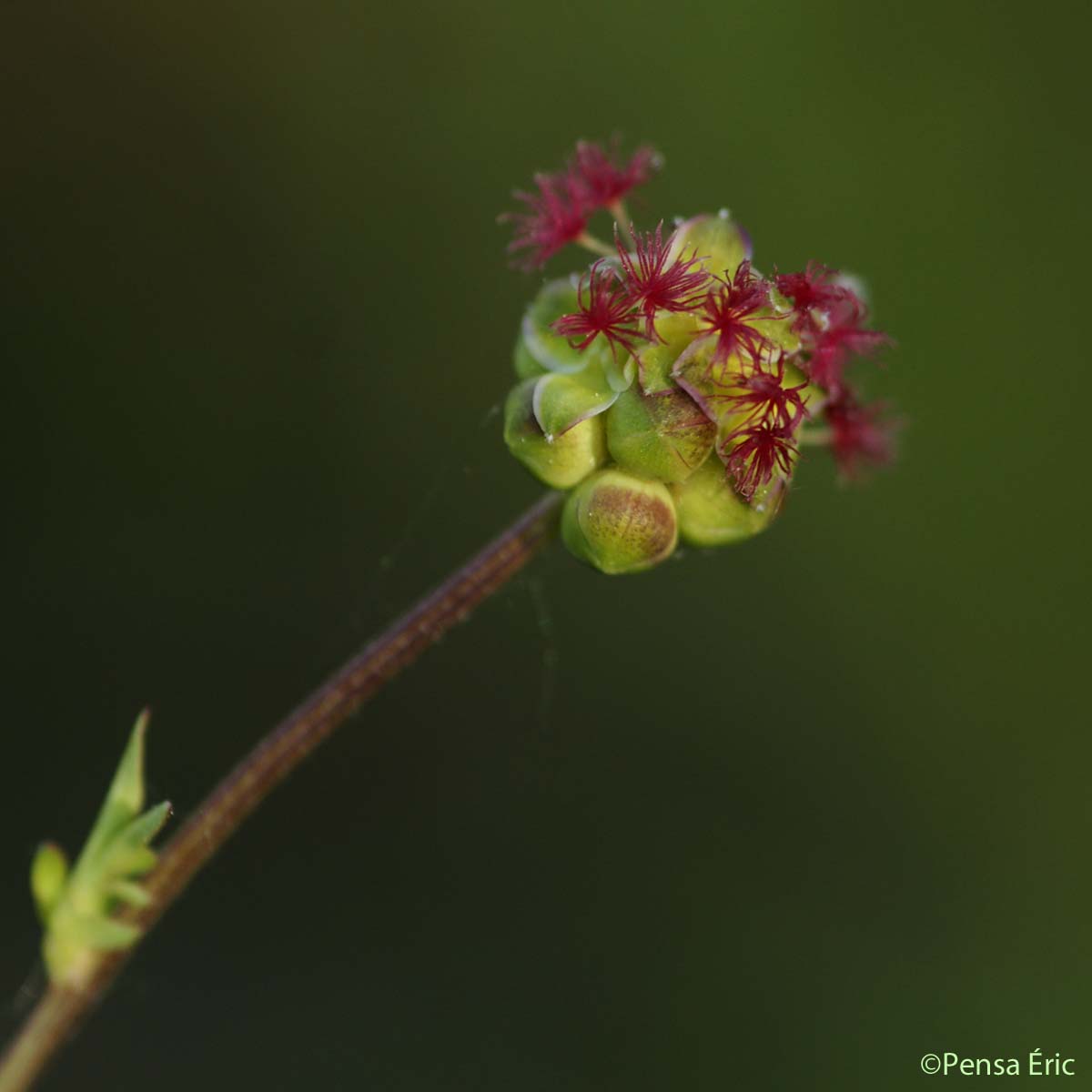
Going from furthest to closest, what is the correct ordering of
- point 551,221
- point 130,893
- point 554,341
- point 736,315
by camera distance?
point 551,221, point 554,341, point 736,315, point 130,893

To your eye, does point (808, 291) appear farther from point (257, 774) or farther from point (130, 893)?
point (130, 893)

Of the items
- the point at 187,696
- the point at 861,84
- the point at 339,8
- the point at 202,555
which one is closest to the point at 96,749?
the point at 187,696

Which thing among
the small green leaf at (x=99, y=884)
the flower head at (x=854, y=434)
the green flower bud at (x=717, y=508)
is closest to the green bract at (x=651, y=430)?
the green flower bud at (x=717, y=508)

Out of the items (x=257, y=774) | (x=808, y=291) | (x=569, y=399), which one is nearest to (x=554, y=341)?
(x=569, y=399)

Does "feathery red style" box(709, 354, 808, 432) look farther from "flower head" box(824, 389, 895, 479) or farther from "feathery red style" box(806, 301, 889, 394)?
"flower head" box(824, 389, 895, 479)

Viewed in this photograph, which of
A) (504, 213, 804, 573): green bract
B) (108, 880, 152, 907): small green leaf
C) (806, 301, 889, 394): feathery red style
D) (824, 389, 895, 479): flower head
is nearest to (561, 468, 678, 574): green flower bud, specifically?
(504, 213, 804, 573): green bract

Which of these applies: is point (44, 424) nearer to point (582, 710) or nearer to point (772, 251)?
point (582, 710)

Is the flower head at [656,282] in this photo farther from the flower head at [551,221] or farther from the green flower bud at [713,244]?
the flower head at [551,221]
